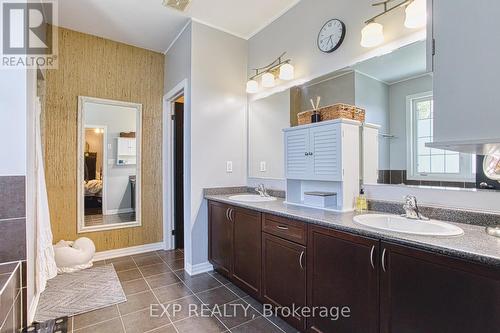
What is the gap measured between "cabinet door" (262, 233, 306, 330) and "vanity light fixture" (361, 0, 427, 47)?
156cm

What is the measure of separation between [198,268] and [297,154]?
5.58 ft

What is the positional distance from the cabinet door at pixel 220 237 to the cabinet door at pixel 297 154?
74 centimetres

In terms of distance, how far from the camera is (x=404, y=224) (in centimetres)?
157

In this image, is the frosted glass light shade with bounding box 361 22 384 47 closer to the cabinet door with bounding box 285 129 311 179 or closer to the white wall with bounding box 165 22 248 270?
the cabinet door with bounding box 285 129 311 179

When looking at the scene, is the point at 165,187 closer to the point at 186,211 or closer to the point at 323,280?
the point at 186,211

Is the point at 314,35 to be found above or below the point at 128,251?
above

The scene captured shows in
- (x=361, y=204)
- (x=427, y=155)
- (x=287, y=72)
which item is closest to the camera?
(x=427, y=155)

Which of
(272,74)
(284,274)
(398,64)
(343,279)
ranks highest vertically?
Result: (272,74)

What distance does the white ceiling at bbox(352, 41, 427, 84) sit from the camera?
1669 millimetres

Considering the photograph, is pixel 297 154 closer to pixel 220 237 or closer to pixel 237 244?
pixel 237 244

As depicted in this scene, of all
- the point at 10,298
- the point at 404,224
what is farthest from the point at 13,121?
the point at 404,224

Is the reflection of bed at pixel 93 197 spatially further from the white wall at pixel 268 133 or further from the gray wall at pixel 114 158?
the white wall at pixel 268 133

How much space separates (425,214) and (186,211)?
2.29m

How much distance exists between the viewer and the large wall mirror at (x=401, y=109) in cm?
160
